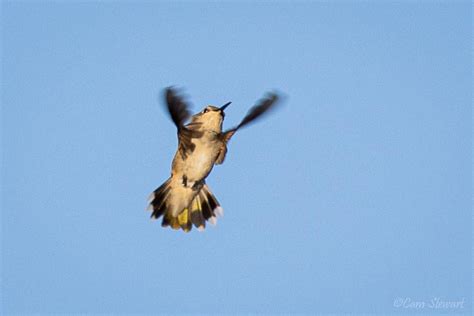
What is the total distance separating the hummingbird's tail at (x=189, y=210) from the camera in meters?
10.4

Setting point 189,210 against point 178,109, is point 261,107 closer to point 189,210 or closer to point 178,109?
point 178,109

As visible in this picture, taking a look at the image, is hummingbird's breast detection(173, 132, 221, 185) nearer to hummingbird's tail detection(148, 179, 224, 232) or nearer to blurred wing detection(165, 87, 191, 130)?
hummingbird's tail detection(148, 179, 224, 232)

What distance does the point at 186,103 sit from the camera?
25.3ft

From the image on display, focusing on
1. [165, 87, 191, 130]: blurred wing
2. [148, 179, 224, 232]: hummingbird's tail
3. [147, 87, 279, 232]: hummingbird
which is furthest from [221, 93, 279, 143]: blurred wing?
[148, 179, 224, 232]: hummingbird's tail

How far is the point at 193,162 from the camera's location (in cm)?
952

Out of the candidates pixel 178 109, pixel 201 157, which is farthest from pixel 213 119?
pixel 178 109

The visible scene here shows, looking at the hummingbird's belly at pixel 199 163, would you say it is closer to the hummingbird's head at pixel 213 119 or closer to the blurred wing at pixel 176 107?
the hummingbird's head at pixel 213 119

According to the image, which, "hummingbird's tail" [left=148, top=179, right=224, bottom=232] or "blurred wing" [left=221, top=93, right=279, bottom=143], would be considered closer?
"blurred wing" [left=221, top=93, right=279, bottom=143]

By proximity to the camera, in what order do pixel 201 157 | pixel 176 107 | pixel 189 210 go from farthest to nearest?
1. pixel 189 210
2. pixel 201 157
3. pixel 176 107

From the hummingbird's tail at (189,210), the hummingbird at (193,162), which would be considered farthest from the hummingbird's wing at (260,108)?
the hummingbird's tail at (189,210)

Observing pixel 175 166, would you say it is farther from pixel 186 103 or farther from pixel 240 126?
pixel 186 103

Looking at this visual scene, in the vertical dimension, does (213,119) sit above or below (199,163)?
above

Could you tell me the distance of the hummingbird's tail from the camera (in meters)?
10.4

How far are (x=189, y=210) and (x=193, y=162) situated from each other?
1.33 meters
